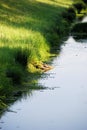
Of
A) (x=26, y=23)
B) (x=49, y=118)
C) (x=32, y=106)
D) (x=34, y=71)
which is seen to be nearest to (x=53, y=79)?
(x=34, y=71)

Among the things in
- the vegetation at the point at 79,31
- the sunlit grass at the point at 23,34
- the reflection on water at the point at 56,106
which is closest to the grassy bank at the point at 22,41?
the sunlit grass at the point at 23,34

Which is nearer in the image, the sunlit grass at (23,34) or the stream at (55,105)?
the stream at (55,105)

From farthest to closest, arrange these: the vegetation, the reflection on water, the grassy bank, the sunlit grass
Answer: the vegetation < the sunlit grass < the grassy bank < the reflection on water

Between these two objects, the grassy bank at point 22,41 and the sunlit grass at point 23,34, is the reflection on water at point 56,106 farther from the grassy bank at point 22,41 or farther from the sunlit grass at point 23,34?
the sunlit grass at point 23,34

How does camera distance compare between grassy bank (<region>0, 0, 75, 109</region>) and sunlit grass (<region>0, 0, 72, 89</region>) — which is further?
sunlit grass (<region>0, 0, 72, 89</region>)

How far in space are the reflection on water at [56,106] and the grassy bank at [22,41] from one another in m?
0.82

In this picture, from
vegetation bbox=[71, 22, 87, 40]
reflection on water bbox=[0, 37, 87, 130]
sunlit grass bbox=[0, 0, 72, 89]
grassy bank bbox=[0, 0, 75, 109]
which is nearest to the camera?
reflection on water bbox=[0, 37, 87, 130]

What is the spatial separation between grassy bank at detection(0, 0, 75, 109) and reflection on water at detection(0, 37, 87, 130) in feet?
2.69

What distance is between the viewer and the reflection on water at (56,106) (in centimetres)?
1571

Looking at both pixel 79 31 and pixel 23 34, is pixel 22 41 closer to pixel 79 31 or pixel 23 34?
pixel 23 34

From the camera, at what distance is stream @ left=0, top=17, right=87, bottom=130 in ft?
51.6

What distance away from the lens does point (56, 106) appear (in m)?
17.7

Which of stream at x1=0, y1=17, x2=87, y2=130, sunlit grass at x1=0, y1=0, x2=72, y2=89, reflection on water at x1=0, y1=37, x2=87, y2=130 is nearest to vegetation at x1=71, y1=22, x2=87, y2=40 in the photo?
sunlit grass at x1=0, y1=0, x2=72, y2=89

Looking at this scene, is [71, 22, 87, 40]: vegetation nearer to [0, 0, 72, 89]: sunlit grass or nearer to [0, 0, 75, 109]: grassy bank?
[0, 0, 75, 109]: grassy bank
